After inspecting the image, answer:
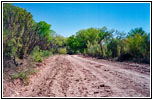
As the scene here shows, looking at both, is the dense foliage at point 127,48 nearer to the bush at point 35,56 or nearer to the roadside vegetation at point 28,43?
the roadside vegetation at point 28,43

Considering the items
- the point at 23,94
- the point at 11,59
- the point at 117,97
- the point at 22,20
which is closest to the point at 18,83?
the point at 23,94

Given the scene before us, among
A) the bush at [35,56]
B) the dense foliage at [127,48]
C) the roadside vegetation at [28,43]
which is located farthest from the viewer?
the dense foliage at [127,48]

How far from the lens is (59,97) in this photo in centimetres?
288

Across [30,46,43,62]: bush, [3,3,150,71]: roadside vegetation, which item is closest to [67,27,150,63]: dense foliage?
[3,3,150,71]: roadside vegetation

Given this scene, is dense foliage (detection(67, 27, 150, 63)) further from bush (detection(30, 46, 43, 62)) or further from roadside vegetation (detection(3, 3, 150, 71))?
bush (detection(30, 46, 43, 62))

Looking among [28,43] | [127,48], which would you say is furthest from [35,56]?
[127,48]

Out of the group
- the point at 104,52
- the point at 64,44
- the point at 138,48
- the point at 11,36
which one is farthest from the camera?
the point at 64,44

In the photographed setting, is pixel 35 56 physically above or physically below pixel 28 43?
Answer: below

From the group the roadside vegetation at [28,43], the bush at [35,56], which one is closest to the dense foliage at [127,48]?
the roadside vegetation at [28,43]

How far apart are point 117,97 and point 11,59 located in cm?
509

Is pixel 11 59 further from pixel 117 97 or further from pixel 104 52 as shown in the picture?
pixel 104 52

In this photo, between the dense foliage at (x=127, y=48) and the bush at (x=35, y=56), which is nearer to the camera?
the bush at (x=35, y=56)

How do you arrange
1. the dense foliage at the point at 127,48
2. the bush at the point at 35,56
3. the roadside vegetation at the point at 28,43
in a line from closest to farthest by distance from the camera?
the roadside vegetation at the point at 28,43 → the bush at the point at 35,56 → the dense foliage at the point at 127,48

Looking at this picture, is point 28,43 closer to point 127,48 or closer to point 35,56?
point 35,56
